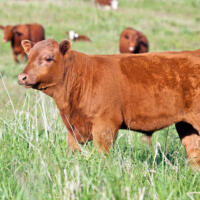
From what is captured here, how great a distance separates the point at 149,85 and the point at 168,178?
1215 mm

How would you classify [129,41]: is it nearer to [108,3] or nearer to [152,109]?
[152,109]

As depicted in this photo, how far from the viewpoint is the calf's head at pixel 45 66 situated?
394cm

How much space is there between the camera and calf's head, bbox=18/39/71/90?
12.9ft

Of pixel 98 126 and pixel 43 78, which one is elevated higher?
pixel 43 78

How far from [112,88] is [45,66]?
0.62m

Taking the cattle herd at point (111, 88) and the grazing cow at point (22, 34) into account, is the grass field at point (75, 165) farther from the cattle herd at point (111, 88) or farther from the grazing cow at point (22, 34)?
the grazing cow at point (22, 34)

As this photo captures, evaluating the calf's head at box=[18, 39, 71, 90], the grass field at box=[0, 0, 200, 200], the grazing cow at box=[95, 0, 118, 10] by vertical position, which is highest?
the grazing cow at box=[95, 0, 118, 10]

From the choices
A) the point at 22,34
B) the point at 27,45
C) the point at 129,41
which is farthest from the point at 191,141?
the point at 22,34

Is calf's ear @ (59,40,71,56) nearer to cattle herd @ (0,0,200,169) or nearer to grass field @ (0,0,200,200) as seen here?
cattle herd @ (0,0,200,169)

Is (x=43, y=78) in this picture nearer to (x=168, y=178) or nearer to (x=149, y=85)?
(x=149, y=85)

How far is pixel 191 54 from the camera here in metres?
4.55

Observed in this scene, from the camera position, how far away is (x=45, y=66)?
13.1 ft

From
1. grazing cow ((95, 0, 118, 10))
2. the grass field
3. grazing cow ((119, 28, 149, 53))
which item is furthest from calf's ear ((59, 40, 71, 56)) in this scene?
grazing cow ((95, 0, 118, 10))

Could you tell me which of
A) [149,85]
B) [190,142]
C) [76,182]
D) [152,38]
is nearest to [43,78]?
[149,85]
